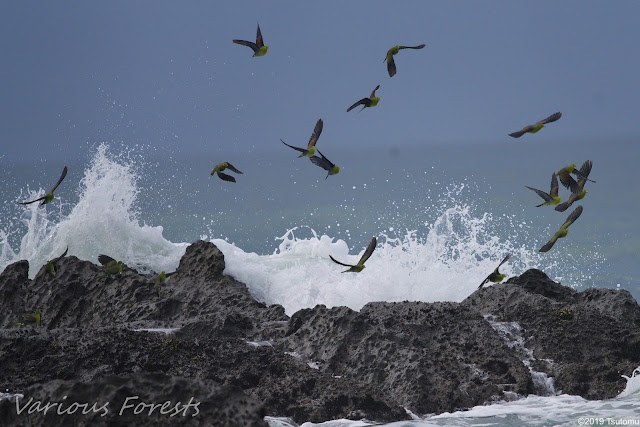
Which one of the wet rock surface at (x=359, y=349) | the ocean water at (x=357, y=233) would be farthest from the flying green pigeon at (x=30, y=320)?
the ocean water at (x=357, y=233)

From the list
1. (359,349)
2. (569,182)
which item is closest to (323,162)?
(359,349)

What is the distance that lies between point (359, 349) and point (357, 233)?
25.6 meters

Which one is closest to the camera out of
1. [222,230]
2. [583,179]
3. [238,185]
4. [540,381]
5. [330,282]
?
[540,381]

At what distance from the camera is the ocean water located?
13961 mm

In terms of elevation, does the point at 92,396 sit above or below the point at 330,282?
below

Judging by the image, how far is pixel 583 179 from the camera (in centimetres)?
868

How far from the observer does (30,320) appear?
9.28m

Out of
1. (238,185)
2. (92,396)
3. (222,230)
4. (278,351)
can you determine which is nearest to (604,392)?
(278,351)

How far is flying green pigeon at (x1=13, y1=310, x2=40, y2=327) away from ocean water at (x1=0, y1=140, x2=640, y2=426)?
4512 mm

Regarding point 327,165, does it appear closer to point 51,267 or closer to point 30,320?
point 30,320

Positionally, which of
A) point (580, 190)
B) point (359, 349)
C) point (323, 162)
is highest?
point (323, 162)

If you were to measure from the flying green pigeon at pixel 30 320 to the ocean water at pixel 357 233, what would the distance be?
4.51m

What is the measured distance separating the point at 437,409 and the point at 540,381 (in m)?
1.25

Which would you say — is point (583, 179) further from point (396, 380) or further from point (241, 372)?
point (241, 372)
